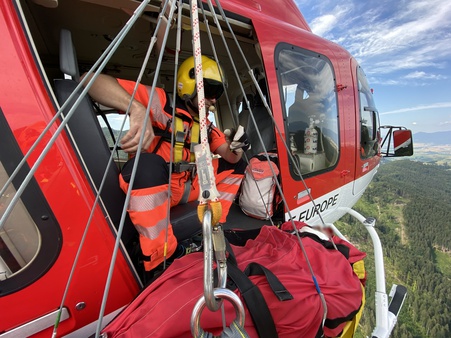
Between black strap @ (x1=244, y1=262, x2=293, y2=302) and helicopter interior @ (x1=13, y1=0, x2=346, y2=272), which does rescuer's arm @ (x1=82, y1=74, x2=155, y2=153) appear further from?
black strap @ (x1=244, y1=262, x2=293, y2=302)

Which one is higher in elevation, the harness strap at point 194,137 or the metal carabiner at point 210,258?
the harness strap at point 194,137

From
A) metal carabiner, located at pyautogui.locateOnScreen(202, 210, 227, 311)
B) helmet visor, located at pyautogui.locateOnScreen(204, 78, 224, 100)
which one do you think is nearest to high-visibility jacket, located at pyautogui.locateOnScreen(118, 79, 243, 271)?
helmet visor, located at pyautogui.locateOnScreen(204, 78, 224, 100)

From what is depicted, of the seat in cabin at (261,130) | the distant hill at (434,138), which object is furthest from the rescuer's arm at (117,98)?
the distant hill at (434,138)

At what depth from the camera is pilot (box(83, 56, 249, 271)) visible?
3.93 ft

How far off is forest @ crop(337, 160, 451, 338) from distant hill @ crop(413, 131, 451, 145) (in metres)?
72.3

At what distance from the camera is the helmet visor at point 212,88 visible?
1640 millimetres

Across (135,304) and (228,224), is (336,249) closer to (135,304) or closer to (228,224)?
(135,304)

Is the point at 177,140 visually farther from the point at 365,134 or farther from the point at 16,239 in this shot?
the point at 365,134

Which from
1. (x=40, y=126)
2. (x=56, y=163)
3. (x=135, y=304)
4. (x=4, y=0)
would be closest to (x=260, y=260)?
(x=135, y=304)

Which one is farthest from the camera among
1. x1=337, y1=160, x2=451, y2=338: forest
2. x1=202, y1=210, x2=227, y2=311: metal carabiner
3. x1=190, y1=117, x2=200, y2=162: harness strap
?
x1=337, y1=160, x2=451, y2=338: forest

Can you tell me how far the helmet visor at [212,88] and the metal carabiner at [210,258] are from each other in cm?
121

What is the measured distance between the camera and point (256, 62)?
300 cm

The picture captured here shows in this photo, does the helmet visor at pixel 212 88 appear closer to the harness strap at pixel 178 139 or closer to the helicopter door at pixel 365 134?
the harness strap at pixel 178 139

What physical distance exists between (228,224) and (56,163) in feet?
5.23
